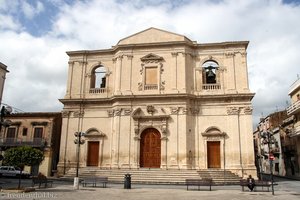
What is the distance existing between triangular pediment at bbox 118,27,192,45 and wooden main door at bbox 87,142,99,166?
9.66 m

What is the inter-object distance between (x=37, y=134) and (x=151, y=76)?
13.3 metres

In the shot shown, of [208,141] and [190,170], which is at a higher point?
[208,141]

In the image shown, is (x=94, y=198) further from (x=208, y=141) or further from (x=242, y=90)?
(x=242, y=90)

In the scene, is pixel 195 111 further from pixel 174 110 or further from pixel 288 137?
pixel 288 137

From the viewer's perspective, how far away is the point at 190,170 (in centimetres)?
2425

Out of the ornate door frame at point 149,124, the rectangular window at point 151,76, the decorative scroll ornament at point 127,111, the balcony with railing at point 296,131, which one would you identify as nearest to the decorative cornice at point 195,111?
the ornate door frame at point 149,124

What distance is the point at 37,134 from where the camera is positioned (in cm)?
3145

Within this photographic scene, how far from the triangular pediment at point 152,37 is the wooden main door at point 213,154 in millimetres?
9486

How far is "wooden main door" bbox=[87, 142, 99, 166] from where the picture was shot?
90.2 ft

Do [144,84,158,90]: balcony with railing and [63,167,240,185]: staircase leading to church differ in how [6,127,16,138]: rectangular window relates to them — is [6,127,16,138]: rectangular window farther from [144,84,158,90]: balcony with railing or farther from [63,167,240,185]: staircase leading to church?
[144,84,158,90]: balcony with railing

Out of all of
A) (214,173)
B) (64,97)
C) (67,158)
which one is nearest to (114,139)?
(67,158)

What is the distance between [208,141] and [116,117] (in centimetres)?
808

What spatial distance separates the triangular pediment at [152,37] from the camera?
28.2 meters

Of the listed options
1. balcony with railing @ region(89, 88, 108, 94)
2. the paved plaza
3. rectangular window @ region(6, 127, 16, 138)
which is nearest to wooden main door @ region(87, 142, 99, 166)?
balcony with railing @ region(89, 88, 108, 94)
